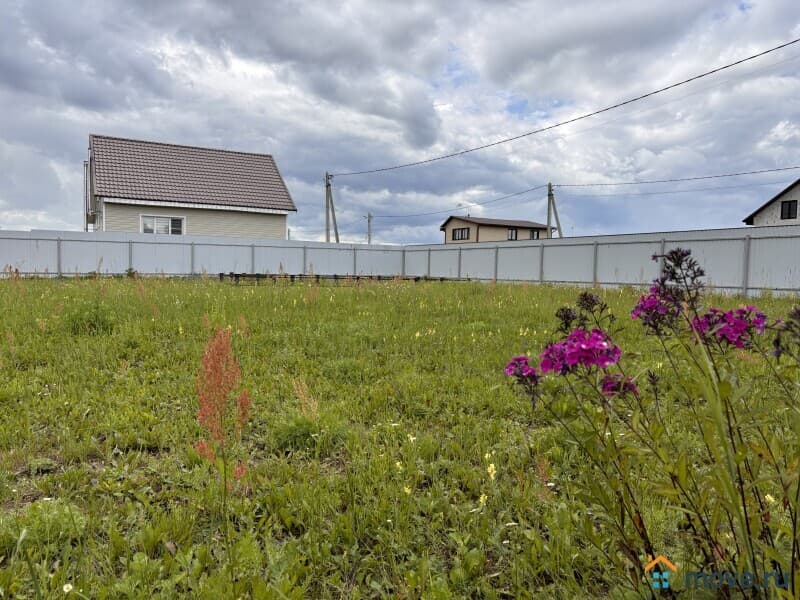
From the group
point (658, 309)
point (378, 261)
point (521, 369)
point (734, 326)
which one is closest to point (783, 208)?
point (378, 261)

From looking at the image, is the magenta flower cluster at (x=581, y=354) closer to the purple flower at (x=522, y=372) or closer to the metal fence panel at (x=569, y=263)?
the purple flower at (x=522, y=372)

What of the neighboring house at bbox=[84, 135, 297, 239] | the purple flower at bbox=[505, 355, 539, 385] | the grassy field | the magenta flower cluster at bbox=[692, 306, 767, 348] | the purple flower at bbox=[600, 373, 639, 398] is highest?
the neighboring house at bbox=[84, 135, 297, 239]

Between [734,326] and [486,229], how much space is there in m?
48.5

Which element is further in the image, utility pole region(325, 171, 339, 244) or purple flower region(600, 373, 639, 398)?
utility pole region(325, 171, 339, 244)

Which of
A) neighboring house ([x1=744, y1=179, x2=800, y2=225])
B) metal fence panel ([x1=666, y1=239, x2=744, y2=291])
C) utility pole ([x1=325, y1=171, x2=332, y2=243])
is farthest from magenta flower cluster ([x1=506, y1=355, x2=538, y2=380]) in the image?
neighboring house ([x1=744, y1=179, x2=800, y2=225])

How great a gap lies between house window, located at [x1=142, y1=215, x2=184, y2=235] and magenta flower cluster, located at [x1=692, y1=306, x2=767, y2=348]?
911 inches

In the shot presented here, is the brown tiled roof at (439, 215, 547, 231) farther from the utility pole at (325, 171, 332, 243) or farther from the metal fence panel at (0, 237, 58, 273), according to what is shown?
the metal fence panel at (0, 237, 58, 273)

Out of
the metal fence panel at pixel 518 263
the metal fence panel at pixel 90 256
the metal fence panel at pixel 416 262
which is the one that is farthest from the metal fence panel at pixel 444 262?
the metal fence panel at pixel 90 256

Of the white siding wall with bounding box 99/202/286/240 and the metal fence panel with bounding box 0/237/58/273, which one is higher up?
the white siding wall with bounding box 99/202/286/240

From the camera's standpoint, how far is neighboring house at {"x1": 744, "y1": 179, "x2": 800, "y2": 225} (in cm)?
3650

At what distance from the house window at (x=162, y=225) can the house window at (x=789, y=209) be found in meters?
42.8

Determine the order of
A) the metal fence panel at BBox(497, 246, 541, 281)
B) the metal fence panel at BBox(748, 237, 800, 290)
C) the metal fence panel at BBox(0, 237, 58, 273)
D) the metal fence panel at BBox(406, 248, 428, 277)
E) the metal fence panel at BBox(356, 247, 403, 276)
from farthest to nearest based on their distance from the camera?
the metal fence panel at BBox(406, 248, 428, 277) < the metal fence panel at BBox(356, 247, 403, 276) < the metal fence panel at BBox(497, 246, 541, 281) < the metal fence panel at BBox(0, 237, 58, 273) < the metal fence panel at BBox(748, 237, 800, 290)

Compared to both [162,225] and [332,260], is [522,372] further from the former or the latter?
[162,225]

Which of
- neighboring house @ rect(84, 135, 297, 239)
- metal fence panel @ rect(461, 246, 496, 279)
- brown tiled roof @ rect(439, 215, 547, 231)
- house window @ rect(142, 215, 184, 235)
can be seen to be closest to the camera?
neighboring house @ rect(84, 135, 297, 239)
